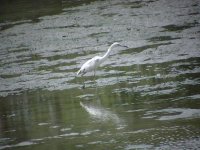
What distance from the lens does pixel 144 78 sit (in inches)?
590

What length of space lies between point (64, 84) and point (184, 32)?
610 cm

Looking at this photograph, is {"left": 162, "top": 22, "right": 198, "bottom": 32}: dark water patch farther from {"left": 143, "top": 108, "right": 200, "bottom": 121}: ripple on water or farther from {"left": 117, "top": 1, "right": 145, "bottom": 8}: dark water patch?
{"left": 143, "top": 108, "right": 200, "bottom": 121}: ripple on water

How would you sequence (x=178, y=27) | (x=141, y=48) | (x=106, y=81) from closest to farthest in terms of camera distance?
1. (x=106, y=81)
2. (x=141, y=48)
3. (x=178, y=27)

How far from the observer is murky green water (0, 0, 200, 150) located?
423 inches

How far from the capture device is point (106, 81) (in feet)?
50.5

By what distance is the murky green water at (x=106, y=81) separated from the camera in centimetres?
1074

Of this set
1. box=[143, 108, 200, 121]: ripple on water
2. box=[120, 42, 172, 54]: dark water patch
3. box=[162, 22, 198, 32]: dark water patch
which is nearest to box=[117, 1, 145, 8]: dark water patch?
box=[162, 22, 198, 32]: dark water patch

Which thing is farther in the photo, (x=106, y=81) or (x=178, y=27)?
(x=178, y=27)

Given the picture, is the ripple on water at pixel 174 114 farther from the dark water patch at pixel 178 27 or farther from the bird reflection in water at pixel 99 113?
the dark water patch at pixel 178 27

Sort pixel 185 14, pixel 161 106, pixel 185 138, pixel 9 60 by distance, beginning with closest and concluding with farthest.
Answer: pixel 185 138
pixel 161 106
pixel 9 60
pixel 185 14

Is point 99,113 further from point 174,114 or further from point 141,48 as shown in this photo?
point 141,48

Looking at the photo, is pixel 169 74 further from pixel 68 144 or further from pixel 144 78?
pixel 68 144

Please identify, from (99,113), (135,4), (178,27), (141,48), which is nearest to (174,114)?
(99,113)

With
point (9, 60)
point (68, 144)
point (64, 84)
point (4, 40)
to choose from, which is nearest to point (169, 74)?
point (64, 84)
